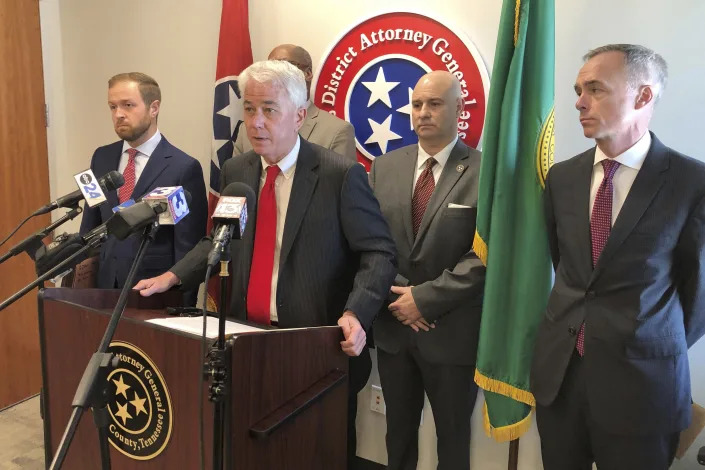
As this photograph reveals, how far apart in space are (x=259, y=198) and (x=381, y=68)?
112 cm

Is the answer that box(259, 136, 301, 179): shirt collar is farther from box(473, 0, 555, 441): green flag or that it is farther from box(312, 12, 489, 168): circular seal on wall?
box(312, 12, 489, 168): circular seal on wall

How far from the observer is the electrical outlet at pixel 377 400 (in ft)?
8.86

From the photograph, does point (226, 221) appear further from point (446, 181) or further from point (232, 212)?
point (446, 181)

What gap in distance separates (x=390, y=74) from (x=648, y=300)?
1.52 m

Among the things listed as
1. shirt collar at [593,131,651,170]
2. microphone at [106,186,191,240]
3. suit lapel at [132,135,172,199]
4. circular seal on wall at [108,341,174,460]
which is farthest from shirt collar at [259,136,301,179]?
shirt collar at [593,131,651,170]

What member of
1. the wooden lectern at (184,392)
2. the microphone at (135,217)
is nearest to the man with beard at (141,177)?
the wooden lectern at (184,392)

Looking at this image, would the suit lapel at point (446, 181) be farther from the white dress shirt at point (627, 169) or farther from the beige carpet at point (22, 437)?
the beige carpet at point (22, 437)

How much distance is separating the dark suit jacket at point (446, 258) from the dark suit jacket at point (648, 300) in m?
0.50

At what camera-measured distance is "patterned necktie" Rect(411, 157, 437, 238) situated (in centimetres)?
206

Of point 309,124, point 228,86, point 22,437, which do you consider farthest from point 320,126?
point 22,437

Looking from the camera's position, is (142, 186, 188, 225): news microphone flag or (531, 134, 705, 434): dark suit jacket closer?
(142, 186, 188, 225): news microphone flag

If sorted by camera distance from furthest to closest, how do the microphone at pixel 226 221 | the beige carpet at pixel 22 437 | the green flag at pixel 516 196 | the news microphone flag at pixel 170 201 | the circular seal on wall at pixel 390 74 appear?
1. the beige carpet at pixel 22 437
2. the circular seal on wall at pixel 390 74
3. the green flag at pixel 516 196
4. the news microphone flag at pixel 170 201
5. the microphone at pixel 226 221

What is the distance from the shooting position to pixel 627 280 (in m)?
1.46

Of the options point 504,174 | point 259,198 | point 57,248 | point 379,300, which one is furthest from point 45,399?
point 504,174
